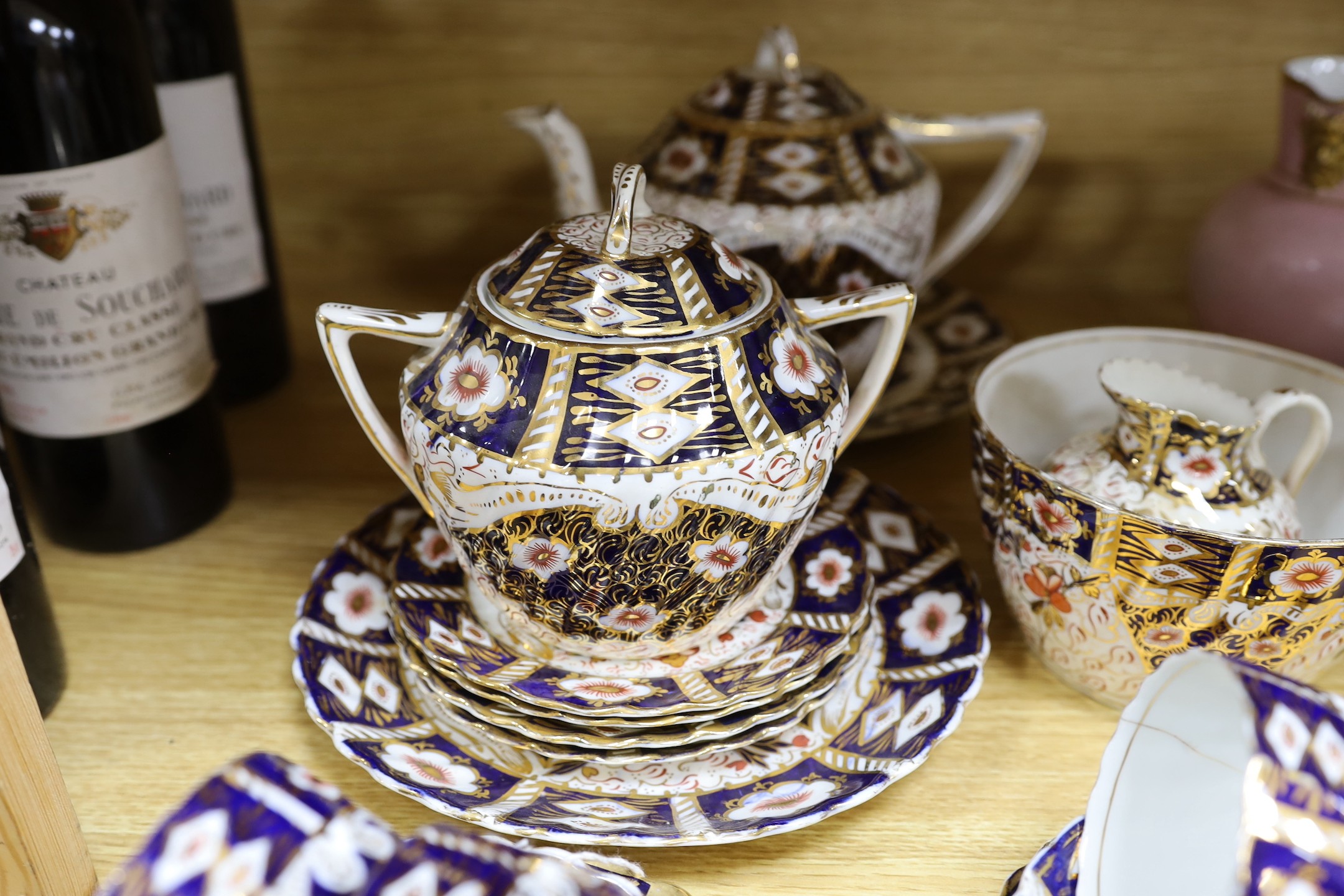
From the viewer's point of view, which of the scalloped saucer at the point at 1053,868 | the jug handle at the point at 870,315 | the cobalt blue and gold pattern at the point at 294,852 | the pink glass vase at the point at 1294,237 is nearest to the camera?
the cobalt blue and gold pattern at the point at 294,852

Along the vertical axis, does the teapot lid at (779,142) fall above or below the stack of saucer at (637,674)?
above

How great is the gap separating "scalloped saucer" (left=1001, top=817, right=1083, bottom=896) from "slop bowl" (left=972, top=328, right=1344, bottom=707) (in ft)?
0.40

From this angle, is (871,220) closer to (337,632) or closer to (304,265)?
(337,632)

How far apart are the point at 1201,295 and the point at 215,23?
0.63m

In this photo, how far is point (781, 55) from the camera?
24.5 inches

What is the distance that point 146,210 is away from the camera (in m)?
0.53

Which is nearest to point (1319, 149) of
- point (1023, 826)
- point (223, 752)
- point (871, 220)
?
point (871, 220)

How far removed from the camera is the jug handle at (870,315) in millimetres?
472

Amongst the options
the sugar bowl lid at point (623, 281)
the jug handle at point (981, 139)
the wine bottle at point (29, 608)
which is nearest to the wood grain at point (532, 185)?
the wine bottle at point (29, 608)

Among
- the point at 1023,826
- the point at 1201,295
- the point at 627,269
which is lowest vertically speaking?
the point at 1023,826

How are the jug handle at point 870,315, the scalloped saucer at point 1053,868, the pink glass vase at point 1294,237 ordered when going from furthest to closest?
1. the pink glass vase at point 1294,237
2. the jug handle at point 870,315
3. the scalloped saucer at point 1053,868

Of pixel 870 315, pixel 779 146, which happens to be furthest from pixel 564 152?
pixel 870 315

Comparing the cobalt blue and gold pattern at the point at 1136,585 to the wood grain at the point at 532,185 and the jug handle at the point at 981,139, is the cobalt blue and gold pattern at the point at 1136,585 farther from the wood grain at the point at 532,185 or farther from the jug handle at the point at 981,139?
the jug handle at the point at 981,139

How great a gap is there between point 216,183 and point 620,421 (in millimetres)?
427
